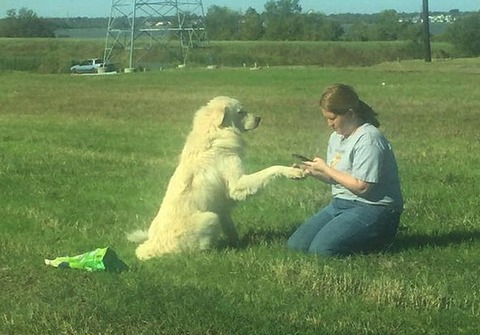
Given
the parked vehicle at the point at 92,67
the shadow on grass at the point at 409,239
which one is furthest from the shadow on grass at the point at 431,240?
the parked vehicle at the point at 92,67

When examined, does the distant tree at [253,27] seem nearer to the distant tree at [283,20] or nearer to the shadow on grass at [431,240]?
the distant tree at [283,20]

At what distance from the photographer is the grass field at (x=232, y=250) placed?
6.01m

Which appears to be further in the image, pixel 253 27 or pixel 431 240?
pixel 253 27

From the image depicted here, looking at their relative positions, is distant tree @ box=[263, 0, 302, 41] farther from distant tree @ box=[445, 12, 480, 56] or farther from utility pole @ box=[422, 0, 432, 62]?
utility pole @ box=[422, 0, 432, 62]

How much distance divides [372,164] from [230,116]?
1.45m

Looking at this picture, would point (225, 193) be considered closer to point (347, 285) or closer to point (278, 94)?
point (347, 285)

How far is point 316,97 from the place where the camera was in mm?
27422

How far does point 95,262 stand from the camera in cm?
734

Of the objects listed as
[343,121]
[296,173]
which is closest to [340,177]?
[296,173]

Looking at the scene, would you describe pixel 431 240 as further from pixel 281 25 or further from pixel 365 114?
pixel 281 25

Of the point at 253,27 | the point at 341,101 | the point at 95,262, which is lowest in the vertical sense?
the point at 95,262

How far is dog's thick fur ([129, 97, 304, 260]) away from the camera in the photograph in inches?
313

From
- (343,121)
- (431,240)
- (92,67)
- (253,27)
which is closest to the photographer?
(343,121)

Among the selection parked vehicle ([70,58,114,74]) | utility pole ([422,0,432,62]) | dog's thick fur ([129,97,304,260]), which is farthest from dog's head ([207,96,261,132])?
parked vehicle ([70,58,114,74])
